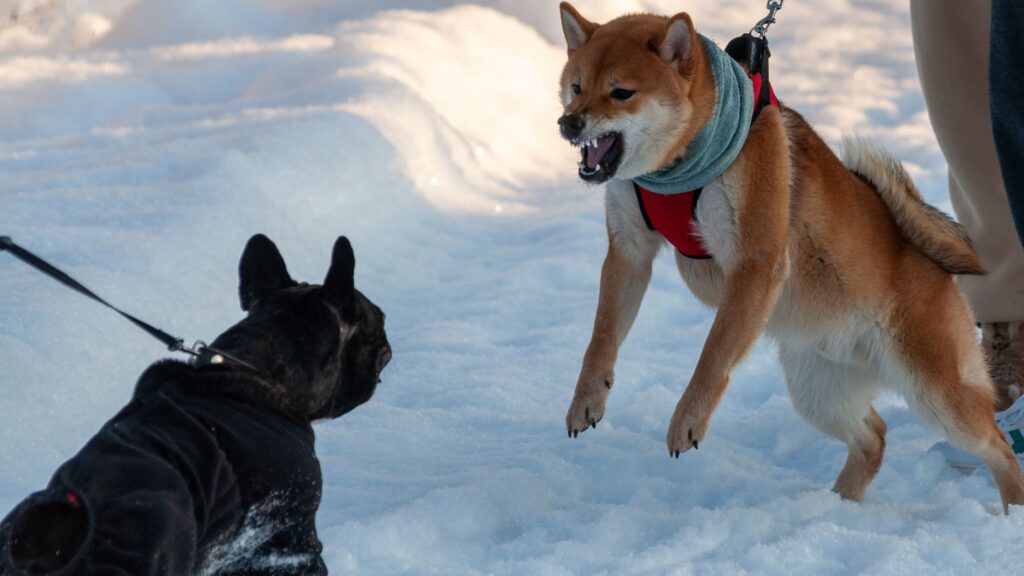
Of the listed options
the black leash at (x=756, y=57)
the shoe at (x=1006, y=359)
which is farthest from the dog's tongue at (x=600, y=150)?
the shoe at (x=1006, y=359)

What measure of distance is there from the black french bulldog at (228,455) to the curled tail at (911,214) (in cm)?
176

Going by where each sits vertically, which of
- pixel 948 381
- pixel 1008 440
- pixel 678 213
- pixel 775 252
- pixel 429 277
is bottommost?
pixel 1008 440

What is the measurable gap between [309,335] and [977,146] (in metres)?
2.64

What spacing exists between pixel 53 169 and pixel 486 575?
3.47m

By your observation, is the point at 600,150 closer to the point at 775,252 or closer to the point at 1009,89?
the point at 775,252

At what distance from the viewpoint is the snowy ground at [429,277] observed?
301cm

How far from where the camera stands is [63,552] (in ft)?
5.59

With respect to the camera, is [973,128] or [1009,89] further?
[973,128]

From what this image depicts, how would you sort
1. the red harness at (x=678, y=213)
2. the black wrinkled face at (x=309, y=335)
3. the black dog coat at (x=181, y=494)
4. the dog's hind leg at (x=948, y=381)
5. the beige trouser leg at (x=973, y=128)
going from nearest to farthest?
1. the black dog coat at (x=181, y=494)
2. the black wrinkled face at (x=309, y=335)
3. the red harness at (x=678, y=213)
4. the dog's hind leg at (x=948, y=381)
5. the beige trouser leg at (x=973, y=128)

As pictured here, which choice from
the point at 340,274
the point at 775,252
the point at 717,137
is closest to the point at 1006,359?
the point at 775,252

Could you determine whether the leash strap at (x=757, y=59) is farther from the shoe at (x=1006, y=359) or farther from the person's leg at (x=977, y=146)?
the shoe at (x=1006, y=359)

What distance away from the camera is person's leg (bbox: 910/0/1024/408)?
12.6 feet

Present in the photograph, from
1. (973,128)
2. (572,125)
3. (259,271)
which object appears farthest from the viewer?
(973,128)

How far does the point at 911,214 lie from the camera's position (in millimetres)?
3432
